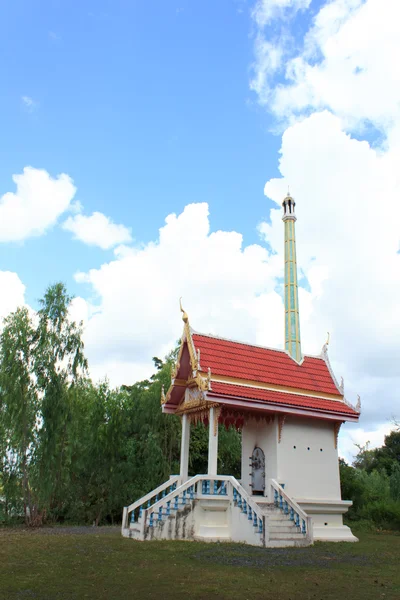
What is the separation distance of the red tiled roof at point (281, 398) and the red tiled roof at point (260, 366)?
1.10 feet

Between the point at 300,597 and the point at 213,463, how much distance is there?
6408mm

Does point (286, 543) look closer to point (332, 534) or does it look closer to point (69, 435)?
point (332, 534)

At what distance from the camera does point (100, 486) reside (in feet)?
70.7

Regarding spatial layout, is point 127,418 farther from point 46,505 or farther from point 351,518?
point 351,518

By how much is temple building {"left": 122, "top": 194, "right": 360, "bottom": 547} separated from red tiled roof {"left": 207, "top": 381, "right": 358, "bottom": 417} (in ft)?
0.11

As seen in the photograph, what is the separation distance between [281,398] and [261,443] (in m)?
1.62

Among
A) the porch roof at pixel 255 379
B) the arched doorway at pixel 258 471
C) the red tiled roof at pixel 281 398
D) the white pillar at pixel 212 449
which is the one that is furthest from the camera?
the arched doorway at pixel 258 471

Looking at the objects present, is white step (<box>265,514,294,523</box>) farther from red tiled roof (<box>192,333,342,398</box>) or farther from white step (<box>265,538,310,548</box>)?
red tiled roof (<box>192,333,342,398</box>)

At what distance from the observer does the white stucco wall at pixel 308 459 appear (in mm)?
13586

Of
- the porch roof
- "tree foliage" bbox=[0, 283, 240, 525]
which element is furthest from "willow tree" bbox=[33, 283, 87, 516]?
the porch roof

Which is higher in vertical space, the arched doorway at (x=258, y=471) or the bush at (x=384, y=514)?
the arched doorway at (x=258, y=471)

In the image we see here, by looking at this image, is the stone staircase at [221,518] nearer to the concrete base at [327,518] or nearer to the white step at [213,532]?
the white step at [213,532]

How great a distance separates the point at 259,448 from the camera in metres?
14.5

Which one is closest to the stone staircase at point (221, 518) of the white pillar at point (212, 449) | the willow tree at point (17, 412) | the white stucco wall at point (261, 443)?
the white pillar at point (212, 449)
